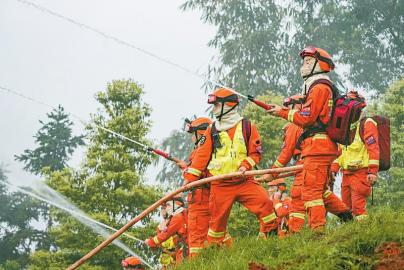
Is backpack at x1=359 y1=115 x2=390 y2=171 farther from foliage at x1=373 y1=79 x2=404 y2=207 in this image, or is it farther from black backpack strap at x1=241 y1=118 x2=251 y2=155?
foliage at x1=373 y1=79 x2=404 y2=207

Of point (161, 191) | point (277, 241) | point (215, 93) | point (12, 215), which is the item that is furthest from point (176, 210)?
point (12, 215)

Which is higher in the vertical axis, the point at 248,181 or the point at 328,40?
the point at 328,40

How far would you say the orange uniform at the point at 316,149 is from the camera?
8.62 metres

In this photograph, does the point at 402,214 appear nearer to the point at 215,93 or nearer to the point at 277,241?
the point at 277,241

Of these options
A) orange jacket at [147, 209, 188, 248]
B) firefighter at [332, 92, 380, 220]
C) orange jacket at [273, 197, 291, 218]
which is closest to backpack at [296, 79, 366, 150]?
firefighter at [332, 92, 380, 220]

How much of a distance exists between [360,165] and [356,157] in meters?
0.14

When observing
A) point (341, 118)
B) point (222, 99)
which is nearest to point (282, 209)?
point (222, 99)

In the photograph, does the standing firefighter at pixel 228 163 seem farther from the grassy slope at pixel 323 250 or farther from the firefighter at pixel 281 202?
the firefighter at pixel 281 202

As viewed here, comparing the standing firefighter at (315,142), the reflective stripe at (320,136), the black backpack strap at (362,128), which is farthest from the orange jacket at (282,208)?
the reflective stripe at (320,136)

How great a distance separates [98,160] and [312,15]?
24.2 metres

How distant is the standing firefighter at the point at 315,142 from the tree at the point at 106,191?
1466 cm

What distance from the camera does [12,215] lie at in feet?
131

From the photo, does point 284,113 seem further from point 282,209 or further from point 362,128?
point 282,209

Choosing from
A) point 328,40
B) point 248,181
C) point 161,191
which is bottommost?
point 248,181
